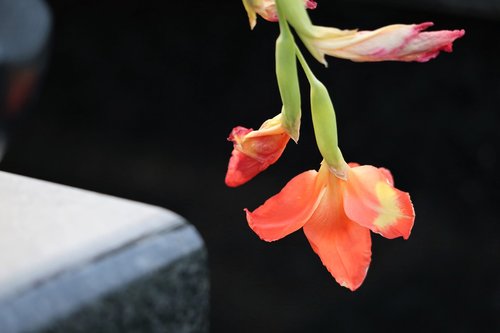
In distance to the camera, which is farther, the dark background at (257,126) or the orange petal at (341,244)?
the dark background at (257,126)

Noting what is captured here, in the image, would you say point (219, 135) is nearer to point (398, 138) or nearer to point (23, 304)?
point (398, 138)

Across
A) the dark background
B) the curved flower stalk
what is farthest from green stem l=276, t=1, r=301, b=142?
the dark background

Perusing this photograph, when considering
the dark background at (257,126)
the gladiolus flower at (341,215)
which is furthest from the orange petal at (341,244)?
the dark background at (257,126)

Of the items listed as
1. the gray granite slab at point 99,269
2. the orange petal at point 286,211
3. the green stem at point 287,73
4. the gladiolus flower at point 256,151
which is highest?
the green stem at point 287,73

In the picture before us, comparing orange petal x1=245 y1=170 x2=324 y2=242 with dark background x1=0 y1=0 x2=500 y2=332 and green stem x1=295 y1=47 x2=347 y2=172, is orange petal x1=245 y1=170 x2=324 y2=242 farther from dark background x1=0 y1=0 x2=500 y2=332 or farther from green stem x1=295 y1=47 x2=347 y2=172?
dark background x1=0 y1=0 x2=500 y2=332

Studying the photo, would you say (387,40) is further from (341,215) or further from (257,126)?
(257,126)

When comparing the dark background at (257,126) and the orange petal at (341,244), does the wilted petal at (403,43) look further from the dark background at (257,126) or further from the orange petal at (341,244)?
the dark background at (257,126)

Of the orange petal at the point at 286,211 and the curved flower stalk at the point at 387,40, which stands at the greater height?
the curved flower stalk at the point at 387,40
